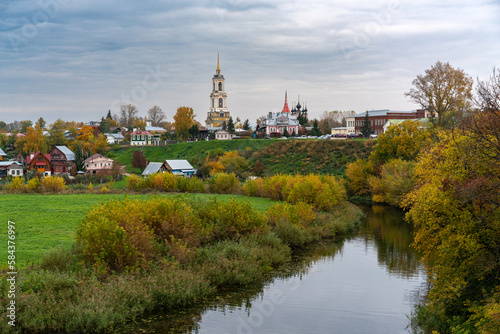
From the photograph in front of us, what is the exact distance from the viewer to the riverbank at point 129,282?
1488cm

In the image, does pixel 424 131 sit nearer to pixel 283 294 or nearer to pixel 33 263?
pixel 283 294

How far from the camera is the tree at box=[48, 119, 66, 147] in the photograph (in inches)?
4030

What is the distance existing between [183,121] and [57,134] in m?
30.2

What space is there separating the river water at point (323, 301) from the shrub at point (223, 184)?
2268cm

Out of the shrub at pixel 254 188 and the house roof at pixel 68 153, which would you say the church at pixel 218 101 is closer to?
the house roof at pixel 68 153

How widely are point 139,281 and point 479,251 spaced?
1192cm

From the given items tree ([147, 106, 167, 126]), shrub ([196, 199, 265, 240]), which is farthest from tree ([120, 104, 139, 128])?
shrub ([196, 199, 265, 240])

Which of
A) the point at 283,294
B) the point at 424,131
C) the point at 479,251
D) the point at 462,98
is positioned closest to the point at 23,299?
the point at 283,294

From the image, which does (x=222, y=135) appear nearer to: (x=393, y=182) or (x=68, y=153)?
(x=68, y=153)

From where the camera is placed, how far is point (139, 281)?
17.5 metres

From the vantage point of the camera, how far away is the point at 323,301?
63.6 feet

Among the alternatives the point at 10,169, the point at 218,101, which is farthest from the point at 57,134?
the point at 218,101

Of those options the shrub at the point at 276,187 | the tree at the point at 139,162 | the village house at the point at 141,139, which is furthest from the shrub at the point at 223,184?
the village house at the point at 141,139

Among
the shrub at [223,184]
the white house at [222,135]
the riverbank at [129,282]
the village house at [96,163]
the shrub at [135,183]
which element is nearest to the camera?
the riverbank at [129,282]
